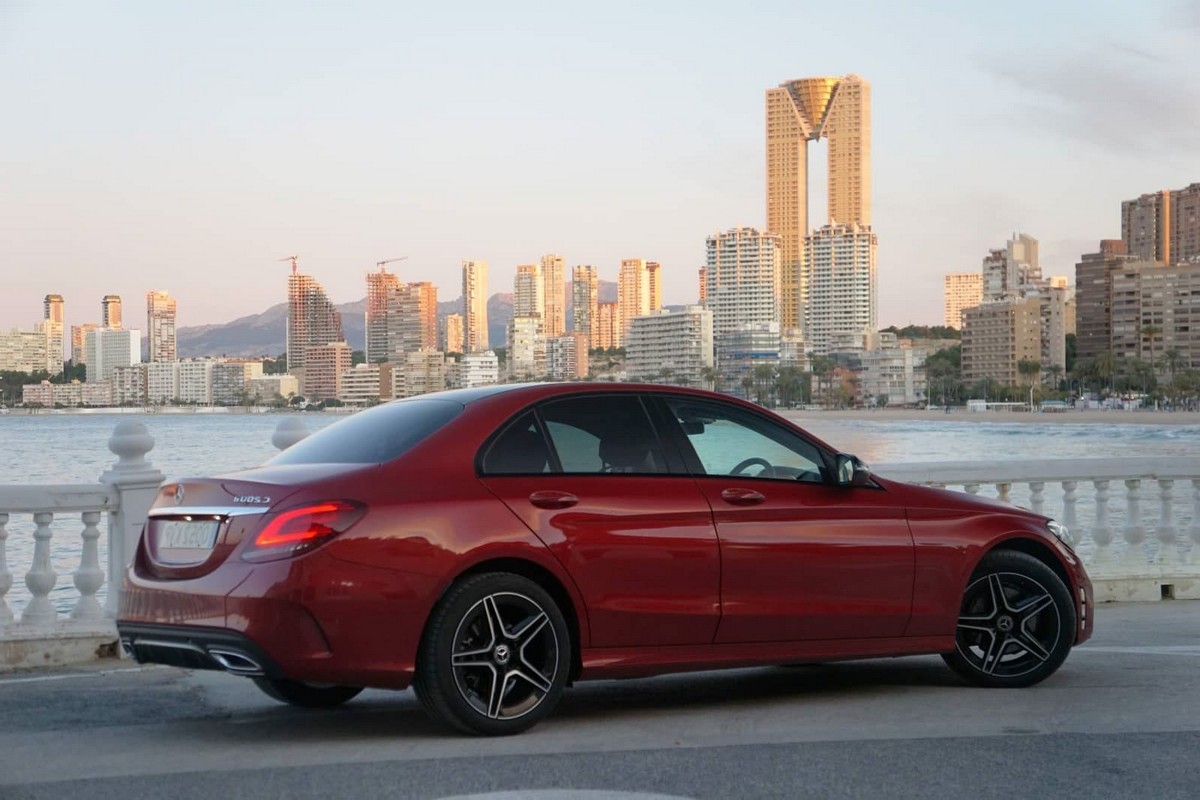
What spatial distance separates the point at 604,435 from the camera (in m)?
6.89

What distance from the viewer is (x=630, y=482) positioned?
6.78 metres

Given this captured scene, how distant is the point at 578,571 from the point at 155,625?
1645 millimetres

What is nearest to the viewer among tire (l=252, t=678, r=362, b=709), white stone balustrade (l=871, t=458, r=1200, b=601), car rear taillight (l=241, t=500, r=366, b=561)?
car rear taillight (l=241, t=500, r=366, b=561)

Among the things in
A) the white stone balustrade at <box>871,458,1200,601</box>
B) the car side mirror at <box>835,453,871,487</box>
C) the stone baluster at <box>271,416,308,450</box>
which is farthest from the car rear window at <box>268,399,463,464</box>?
the white stone balustrade at <box>871,458,1200,601</box>

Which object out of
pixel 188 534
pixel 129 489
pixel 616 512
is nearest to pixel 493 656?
pixel 616 512

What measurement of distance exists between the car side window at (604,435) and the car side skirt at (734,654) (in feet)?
2.43

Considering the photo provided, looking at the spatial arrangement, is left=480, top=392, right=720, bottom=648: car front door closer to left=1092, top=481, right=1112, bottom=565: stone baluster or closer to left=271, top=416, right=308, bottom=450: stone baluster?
left=271, top=416, right=308, bottom=450: stone baluster

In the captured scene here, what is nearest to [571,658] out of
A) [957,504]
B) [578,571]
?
[578,571]

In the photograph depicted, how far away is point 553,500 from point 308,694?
1645mm

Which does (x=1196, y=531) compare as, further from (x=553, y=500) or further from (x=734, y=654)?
(x=553, y=500)

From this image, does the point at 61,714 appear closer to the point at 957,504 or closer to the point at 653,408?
the point at 653,408

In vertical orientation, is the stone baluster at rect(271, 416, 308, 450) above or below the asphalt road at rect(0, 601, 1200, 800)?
above

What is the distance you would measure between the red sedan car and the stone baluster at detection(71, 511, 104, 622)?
2.46 meters

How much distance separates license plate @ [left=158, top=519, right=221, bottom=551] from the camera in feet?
20.6
